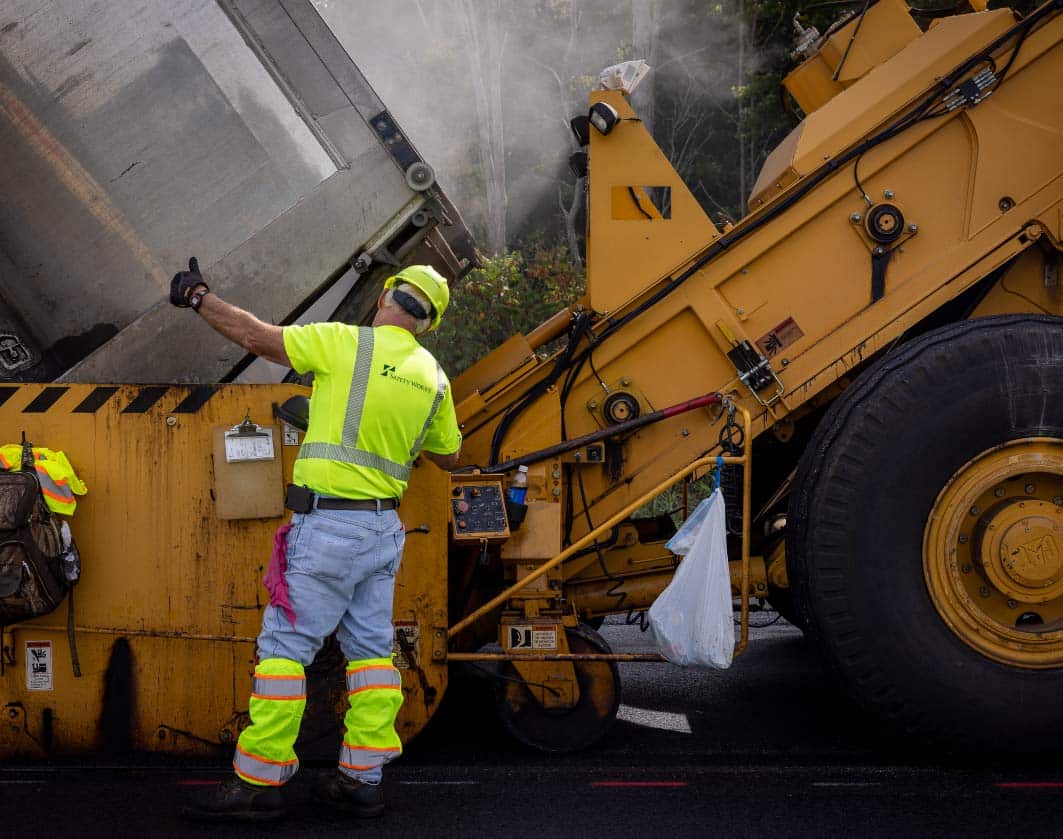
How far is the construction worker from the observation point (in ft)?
10.8

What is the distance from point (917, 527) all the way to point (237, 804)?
85.3 inches

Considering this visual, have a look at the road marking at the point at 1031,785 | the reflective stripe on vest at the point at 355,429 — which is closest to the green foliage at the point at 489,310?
the reflective stripe on vest at the point at 355,429

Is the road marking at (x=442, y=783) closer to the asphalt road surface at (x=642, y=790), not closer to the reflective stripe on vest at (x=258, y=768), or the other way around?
the asphalt road surface at (x=642, y=790)

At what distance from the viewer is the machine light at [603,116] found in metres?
4.08

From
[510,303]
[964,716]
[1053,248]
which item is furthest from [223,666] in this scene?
[510,303]

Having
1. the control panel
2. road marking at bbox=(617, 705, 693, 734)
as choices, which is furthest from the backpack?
road marking at bbox=(617, 705, 693, 734)

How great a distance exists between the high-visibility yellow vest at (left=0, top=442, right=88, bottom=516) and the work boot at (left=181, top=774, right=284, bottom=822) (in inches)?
39.4

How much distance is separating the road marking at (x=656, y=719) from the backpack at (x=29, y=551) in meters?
2.07

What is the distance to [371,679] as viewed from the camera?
344 cm

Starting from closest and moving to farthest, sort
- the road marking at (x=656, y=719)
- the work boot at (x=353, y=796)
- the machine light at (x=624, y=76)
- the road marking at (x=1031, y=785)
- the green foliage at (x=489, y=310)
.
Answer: the work boot at (x=353, y=796), the road marking at (x=1031, y=785), the machine light at (x=624, y=76), the road marking at (x=656, y=719), the green foliage at (x=489, y=310)

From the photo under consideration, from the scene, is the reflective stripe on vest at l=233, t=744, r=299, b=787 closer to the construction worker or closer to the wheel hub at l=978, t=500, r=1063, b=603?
the construction worker

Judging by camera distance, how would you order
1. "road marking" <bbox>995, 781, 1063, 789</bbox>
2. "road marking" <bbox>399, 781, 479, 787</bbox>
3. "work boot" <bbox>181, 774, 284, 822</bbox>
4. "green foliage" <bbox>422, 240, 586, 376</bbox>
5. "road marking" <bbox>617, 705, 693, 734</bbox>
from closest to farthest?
"work boot" <bbox>181, 774, 284, 822</bbox>
"road marking" <bbox>995, 781, 1063, 789</bbox>
"road marking" <bbox>399, 781, 479, 787</bbox>
"road marking" <bbox>617, 705, 693, 734</bbox>
"green foliage" <bbox>422, 240, 586, 376</bbox>

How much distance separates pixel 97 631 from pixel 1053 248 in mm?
3368

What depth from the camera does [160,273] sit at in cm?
406
